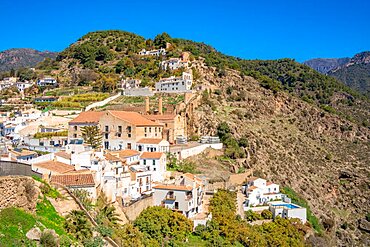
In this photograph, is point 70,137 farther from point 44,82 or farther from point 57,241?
point 44,82

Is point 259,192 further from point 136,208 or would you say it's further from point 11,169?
point 11,169

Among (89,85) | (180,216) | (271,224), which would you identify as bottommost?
(271,224)

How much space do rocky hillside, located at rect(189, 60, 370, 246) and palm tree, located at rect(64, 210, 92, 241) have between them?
969 inches

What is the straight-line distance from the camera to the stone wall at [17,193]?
11262 mm

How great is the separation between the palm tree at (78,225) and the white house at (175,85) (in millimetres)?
39157

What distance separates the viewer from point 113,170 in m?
24.6

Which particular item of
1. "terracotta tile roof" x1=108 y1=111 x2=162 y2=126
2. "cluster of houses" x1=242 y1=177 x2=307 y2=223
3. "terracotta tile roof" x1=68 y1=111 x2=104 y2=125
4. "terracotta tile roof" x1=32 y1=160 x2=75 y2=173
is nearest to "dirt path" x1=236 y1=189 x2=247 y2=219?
"cluster of houses" x1=242 y1=177 x2=307 y2=223

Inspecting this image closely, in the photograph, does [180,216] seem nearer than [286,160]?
Yes

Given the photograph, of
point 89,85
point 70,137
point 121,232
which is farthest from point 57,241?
point 89,85

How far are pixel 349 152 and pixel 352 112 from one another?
2270 cm

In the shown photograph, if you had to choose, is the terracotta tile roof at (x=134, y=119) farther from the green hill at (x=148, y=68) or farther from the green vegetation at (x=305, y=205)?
the green hill at (x=148, y=68)

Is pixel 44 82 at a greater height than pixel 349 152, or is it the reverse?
pixel 44 82

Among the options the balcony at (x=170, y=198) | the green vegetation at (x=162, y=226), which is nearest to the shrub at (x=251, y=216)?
the green vegetation at (x=162, y=226)

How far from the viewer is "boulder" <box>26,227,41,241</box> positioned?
1099 centimetres
